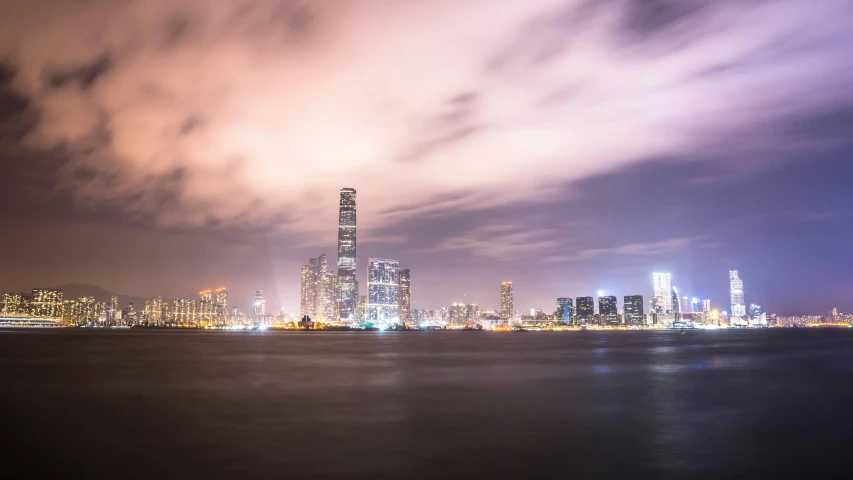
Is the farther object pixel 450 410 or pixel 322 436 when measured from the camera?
pixel 450 410

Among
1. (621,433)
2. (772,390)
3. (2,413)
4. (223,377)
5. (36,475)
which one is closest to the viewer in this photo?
(36,475)

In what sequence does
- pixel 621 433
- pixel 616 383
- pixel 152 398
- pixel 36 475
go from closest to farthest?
pixel 36 475 → pixel 621 433 → pixel 152 398 → pixel 616 383

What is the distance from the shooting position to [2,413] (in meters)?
29.0

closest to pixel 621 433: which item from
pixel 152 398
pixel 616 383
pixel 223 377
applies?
pixel 616 383

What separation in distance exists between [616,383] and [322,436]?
1117 inches

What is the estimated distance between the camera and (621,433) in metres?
23.7

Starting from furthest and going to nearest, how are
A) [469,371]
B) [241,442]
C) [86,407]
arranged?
[469,371], [86,407], [241,442]

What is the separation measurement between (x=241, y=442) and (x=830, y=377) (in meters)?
53.0

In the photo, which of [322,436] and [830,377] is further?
[830,377]

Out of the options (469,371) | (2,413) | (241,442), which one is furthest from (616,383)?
(2,413)

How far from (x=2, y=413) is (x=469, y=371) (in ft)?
118

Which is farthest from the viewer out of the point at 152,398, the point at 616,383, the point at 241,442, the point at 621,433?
the point at 616,383

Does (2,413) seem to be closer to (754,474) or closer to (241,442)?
(241,442)

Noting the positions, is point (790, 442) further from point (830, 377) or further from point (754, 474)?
point (830, 377)
